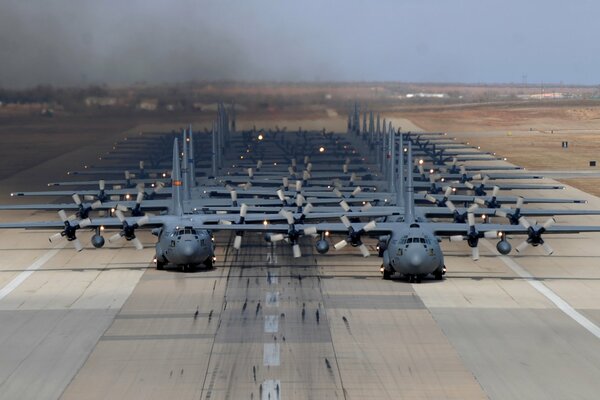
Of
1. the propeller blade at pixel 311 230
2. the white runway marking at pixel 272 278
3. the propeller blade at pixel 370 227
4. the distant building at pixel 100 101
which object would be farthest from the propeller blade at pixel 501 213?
the distant building at pixel 100 101

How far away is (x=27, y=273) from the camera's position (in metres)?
75.1

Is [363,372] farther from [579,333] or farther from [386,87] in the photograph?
[386,87]

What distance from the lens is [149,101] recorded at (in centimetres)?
12788

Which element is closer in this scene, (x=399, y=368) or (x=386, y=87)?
(x=399, y=368)

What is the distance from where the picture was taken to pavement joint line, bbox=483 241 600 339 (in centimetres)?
5853

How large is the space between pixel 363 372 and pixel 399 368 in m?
1.63

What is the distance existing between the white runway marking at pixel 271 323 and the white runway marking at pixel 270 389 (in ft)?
31.1

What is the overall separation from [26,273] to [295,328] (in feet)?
78.9

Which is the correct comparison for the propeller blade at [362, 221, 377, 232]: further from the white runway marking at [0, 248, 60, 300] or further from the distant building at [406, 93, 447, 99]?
the distant building at [406, 93, 447, 99]

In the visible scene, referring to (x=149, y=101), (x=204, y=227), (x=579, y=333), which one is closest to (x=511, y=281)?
(x=579, y=333)

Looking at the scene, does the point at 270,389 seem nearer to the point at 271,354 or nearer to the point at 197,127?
the point at 271,354

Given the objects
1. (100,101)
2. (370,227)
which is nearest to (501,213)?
(370,227)

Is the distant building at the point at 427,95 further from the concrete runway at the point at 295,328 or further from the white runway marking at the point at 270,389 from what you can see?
the white runway marking at the point at 270,389

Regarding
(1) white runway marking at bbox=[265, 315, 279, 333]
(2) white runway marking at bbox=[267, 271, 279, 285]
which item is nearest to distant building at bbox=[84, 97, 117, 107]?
(2) white runway marking at bbox=[267, 271, 279, 285]
